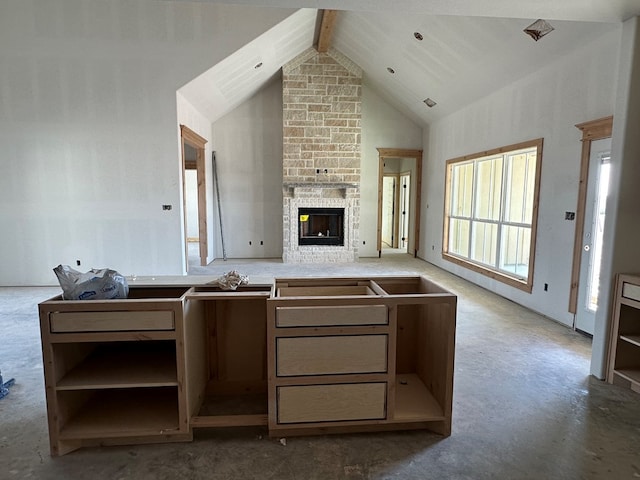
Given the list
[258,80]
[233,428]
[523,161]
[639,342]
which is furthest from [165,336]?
[258,80]

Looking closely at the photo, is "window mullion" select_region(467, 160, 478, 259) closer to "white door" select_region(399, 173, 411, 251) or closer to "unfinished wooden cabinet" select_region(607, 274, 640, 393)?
"unfinished wooden cabinet" select_region(607, 274, 640, 393)

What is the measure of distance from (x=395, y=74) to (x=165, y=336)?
625cm

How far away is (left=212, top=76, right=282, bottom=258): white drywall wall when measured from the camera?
766 cm

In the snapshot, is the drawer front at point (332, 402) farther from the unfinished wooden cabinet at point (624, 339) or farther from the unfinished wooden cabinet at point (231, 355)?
the unfinished wooden cabinet at point (624, 339)

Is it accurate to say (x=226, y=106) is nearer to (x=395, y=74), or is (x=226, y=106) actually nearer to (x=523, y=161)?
(x=395, y=74)

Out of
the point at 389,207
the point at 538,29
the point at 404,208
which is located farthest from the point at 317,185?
the point at 538,29

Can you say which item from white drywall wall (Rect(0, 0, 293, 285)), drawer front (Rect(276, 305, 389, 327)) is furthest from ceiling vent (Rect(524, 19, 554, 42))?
drawer front (Rect(276, 305, 389, 327))

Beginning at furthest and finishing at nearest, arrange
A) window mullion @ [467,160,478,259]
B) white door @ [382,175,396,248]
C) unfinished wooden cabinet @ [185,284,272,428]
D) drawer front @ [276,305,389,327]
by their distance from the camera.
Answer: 1. white door @ [382,175,396,248]
2. window mullion @ [467,160,478,259]
3. unfinished wooden cabinet @ [185,284,272,428]
4. drawer front @ [276,305,389,327]

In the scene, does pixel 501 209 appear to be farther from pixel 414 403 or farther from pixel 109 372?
pixel 109 372

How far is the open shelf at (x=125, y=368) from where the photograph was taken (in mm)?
1914

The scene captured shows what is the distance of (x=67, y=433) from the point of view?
6.32 ft

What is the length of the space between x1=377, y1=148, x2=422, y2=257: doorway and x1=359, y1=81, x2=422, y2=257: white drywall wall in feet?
0.44

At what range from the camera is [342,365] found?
2.00 m

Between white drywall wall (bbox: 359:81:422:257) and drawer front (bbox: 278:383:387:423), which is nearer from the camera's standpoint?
drawer front (bbox: 278:383:387:423)
